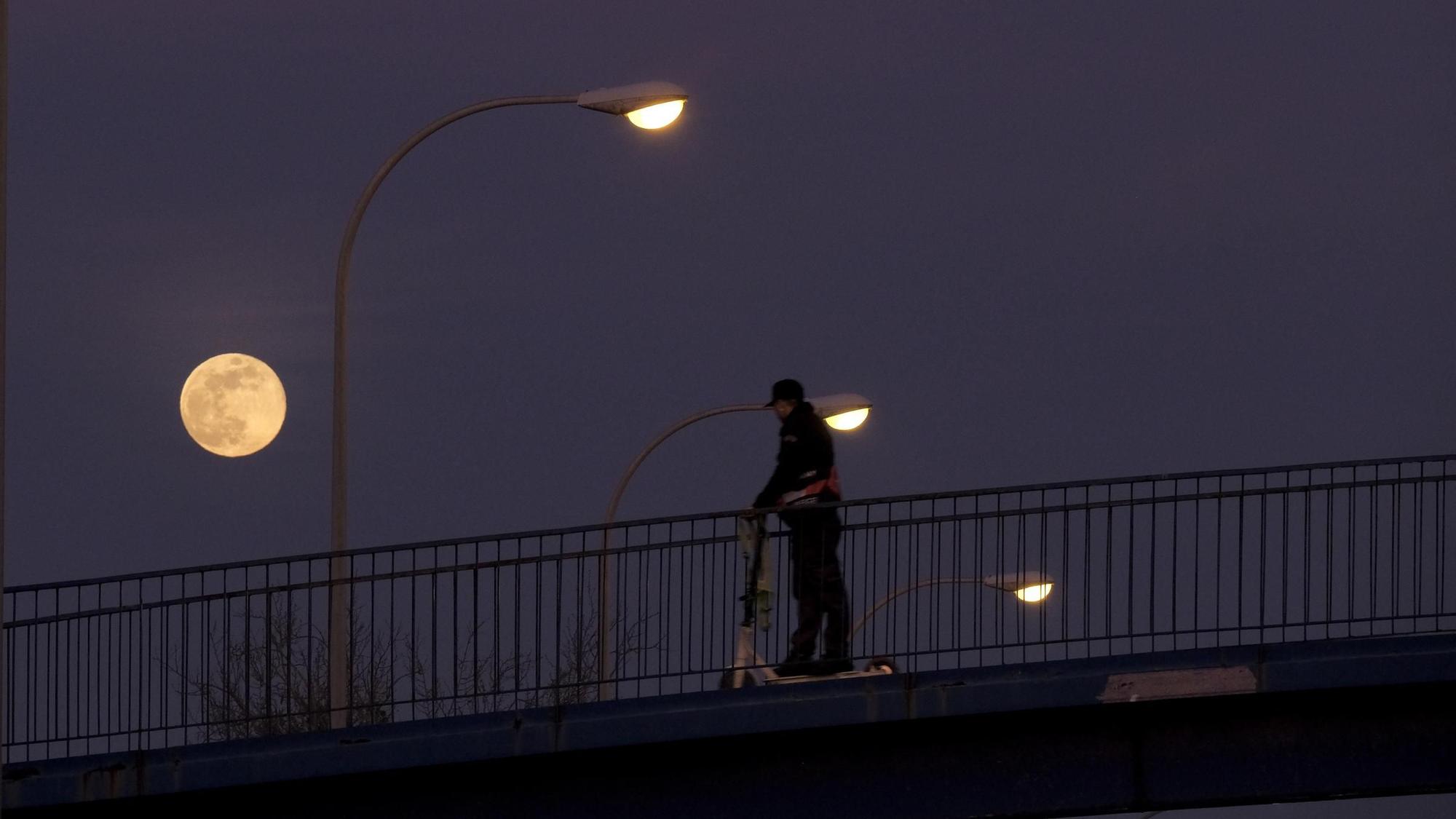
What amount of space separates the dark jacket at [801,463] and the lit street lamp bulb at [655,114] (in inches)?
142

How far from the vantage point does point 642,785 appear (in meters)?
15.5

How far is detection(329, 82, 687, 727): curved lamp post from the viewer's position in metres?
17.3

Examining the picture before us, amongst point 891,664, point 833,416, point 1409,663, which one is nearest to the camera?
point 1409,663

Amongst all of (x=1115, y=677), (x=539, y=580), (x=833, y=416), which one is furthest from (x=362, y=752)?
(x=833, y=416)

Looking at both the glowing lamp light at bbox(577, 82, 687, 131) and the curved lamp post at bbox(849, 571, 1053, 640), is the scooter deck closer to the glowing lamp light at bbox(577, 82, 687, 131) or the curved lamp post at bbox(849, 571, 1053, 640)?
the curved lamp post at bbox(849, 571, 1053, 640)

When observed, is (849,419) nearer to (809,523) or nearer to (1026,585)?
(809,523)

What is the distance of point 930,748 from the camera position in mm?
15305

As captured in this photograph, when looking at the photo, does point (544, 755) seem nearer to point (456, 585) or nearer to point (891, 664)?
point (456, 585)

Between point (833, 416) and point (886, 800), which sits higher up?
point (833, 416)

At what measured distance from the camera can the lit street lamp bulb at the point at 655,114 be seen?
18.5 m

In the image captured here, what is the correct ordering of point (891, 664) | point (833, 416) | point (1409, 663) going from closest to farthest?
1. point (1409, 663)
2. point (891, 664)
3. point (833, 416)

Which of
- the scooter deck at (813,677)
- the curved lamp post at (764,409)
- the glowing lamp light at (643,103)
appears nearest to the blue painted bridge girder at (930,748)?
the scooter deck at (813,677)

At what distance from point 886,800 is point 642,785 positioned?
56.4 inches

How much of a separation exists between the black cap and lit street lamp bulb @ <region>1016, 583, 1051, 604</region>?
184 cm
